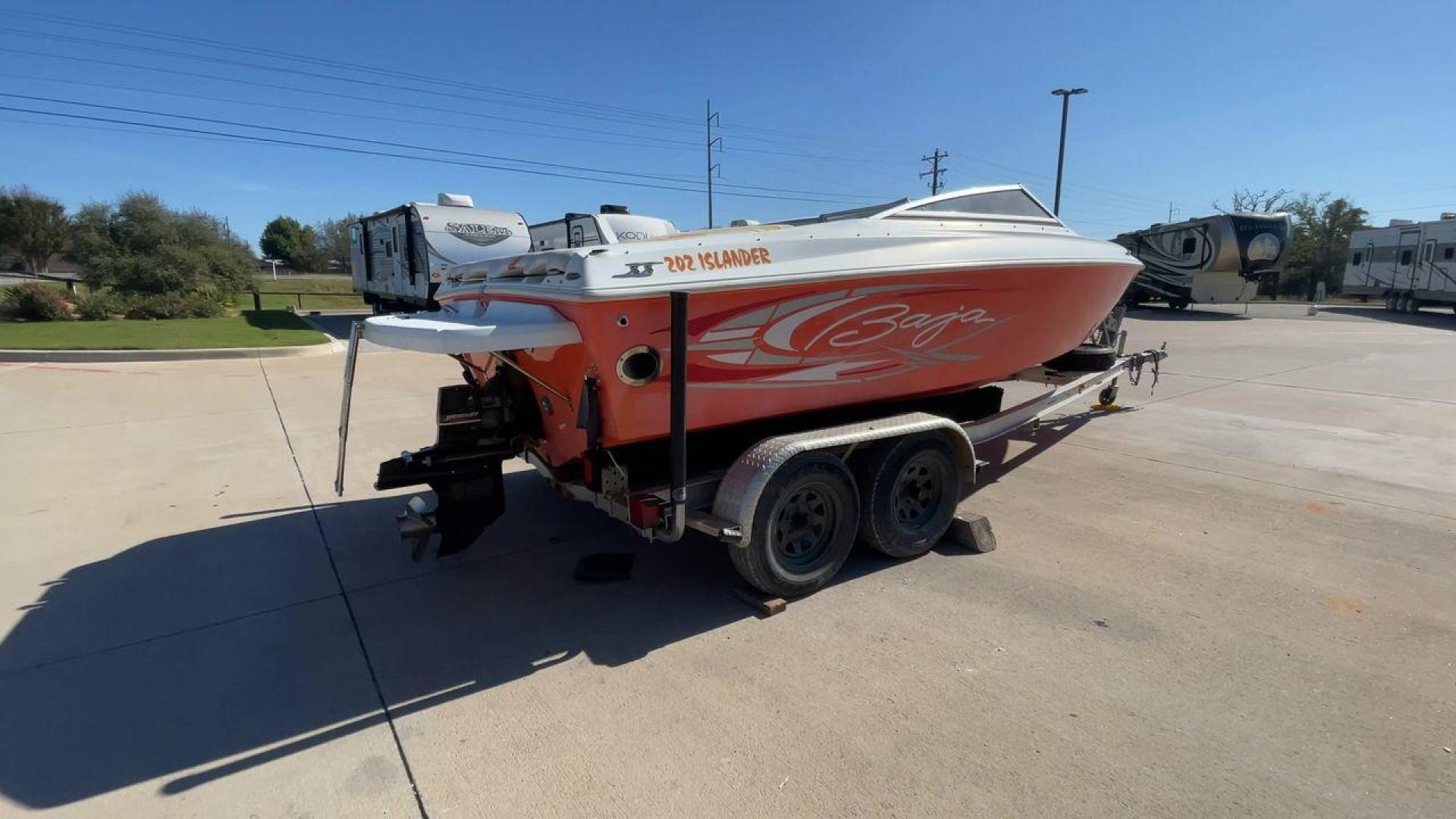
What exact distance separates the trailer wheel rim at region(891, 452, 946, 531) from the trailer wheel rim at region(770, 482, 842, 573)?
54 cm

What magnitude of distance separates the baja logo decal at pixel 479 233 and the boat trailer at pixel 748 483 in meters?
12.6

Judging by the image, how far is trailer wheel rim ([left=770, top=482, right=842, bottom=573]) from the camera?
3.74 m

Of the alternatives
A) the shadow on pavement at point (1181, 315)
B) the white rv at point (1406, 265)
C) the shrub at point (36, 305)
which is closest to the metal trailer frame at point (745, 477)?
the shrub at point (36, 305)

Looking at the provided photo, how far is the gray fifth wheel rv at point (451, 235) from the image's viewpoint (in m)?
14.8

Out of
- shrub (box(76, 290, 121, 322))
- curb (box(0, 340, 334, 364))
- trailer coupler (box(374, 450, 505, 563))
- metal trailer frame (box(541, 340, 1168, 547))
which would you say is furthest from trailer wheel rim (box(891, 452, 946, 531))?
shrub (box(76, 290, 121, 322))

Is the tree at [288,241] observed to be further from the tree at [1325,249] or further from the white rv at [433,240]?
the tree at [1325,249]

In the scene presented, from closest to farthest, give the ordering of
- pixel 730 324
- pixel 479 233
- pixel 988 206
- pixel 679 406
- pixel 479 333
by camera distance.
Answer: pixel 479 333, pixel 679 406, pixel 730 324, pixel 988 206, pixel 479 233

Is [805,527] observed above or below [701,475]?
below

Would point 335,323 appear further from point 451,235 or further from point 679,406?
point 679,406

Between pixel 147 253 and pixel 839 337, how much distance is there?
23.5 meters

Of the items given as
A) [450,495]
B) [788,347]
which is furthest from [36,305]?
[788,347]

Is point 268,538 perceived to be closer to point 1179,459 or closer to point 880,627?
point 880,627

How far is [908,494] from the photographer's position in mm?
4395

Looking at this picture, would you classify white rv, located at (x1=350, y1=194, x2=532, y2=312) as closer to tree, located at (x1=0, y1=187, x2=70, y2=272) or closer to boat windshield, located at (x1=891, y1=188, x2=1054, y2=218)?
boat windshield, located at (x1=891, y1=188, x2=1054, y2=218)
